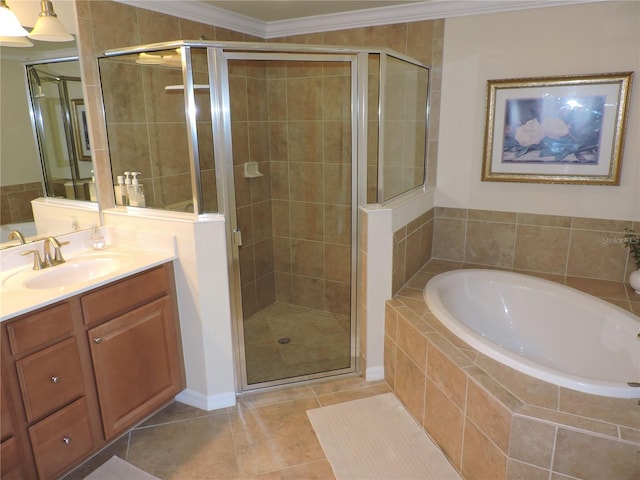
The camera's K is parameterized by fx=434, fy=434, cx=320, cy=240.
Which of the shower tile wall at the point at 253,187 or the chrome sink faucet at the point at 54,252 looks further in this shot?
the shower tile wall at the point at 253,187

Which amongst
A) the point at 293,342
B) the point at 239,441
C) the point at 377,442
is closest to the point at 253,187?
the point at 293,342

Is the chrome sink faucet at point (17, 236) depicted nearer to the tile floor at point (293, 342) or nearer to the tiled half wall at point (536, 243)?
the tile floor at point (293, 342)

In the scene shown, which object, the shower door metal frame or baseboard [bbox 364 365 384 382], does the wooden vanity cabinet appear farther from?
baseboard [bbox 364 365 384 382]

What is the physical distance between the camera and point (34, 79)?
82.0 inches

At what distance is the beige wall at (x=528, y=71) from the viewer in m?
2.48

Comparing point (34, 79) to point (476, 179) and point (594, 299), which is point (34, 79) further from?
point (594, 299)

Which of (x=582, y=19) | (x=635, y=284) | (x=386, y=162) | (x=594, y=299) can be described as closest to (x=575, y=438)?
(x=594, y=299)

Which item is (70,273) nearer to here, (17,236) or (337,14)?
(17,236)

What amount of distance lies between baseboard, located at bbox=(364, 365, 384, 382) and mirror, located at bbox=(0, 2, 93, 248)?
189 centimetres

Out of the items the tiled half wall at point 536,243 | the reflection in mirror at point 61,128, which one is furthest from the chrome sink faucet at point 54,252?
the tiled half wall at point 536,243

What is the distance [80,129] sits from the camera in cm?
229

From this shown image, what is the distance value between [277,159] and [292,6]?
104 cm

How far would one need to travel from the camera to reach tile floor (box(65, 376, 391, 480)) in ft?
6.59

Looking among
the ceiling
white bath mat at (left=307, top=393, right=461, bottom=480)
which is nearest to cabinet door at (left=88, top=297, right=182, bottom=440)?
white bath mat at (left=307, top=393, right=461, bottom=480)
